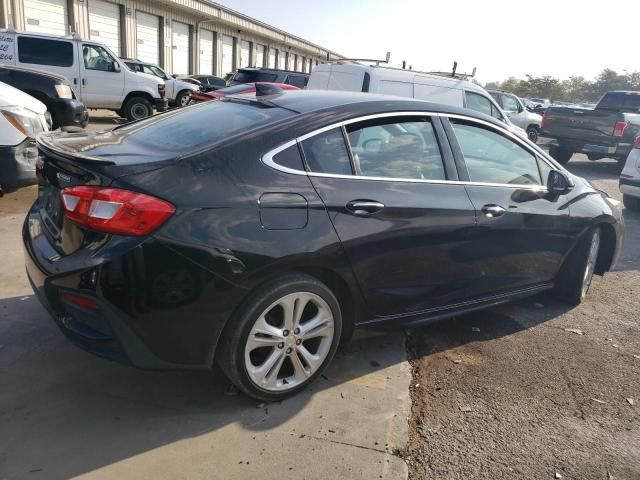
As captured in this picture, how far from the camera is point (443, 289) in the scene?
3490 mm

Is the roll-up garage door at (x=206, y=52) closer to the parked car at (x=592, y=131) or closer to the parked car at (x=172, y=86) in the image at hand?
the parked car at (x=172, y=86)

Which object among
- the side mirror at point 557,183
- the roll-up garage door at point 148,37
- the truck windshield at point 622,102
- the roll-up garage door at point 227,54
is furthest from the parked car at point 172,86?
the side mirror at point 557,183

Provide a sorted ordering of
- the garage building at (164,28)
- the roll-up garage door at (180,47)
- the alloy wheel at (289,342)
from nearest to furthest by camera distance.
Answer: the alloy wheel at (289,342), the garage building at (164,28), the roll-up garage door at (180,47)

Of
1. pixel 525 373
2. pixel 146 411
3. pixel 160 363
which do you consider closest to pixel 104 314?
pixel 160 363

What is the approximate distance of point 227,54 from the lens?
3466 centimetres

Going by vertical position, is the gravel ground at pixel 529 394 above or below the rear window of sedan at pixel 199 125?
below

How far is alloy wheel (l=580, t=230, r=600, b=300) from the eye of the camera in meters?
4.54

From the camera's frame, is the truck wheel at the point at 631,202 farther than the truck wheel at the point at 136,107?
No

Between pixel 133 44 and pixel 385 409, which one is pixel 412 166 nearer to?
pixel 385 409

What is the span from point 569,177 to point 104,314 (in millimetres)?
3559

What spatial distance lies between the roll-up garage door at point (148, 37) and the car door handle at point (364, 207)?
25595 millimetres

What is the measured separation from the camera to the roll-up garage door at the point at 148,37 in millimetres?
25375

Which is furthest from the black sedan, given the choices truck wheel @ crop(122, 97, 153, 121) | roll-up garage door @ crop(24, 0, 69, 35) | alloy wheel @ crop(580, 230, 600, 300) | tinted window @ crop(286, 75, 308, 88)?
roll-up garage door @ crop(24, 0, 69, 35)

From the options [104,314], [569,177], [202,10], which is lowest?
[104,314]
